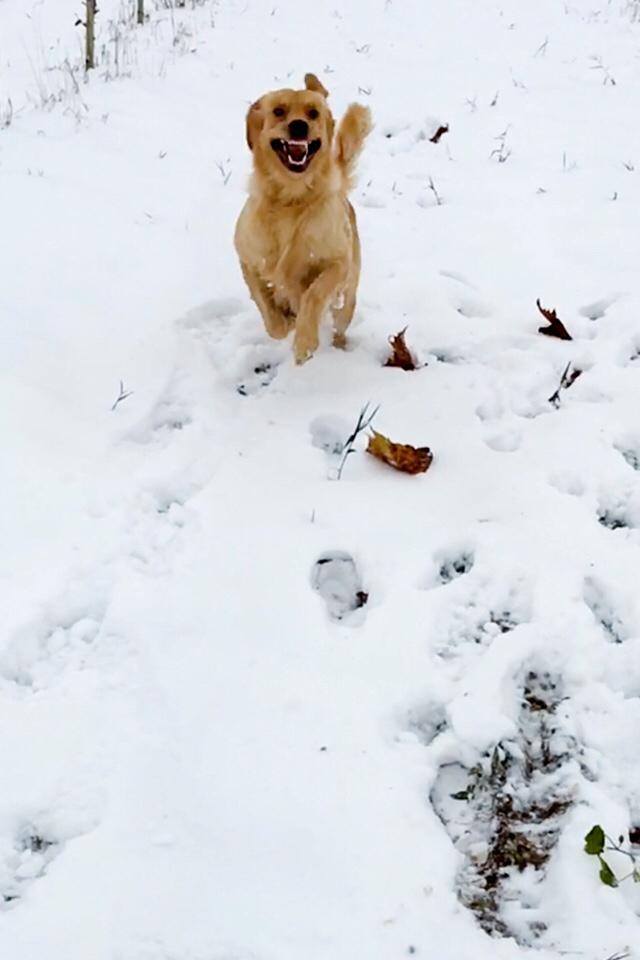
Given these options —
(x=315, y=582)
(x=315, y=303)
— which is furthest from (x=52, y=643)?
(x=315, y=303)

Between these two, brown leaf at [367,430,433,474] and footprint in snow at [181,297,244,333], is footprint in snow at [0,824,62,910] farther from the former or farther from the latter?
footprint in snow at [181,297,244,333]

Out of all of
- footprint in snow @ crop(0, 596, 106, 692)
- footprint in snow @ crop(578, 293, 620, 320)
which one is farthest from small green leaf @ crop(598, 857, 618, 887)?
footprint in snow @ crop(578, 293, 620, 320)

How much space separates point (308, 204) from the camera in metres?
3.33

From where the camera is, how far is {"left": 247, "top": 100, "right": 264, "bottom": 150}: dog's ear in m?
3.30

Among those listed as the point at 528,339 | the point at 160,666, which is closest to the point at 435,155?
the point at 528,339

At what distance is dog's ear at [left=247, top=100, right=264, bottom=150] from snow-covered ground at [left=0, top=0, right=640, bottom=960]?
73 centimetres

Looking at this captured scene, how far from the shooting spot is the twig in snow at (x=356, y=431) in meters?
2.92

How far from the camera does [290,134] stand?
3225 millimetres

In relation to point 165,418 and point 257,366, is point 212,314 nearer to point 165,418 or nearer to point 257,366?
point 257,366

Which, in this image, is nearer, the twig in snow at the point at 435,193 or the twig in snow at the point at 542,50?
the twig in snow at the point at 435,193

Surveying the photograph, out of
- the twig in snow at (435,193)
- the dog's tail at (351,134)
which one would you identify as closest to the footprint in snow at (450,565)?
the dog's tail at (351,134)

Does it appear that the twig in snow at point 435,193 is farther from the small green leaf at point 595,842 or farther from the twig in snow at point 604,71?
the small green leaf at point 595,842

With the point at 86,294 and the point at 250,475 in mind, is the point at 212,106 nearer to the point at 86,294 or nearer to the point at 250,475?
the point at 86,294

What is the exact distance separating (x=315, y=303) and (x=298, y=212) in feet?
1.14
